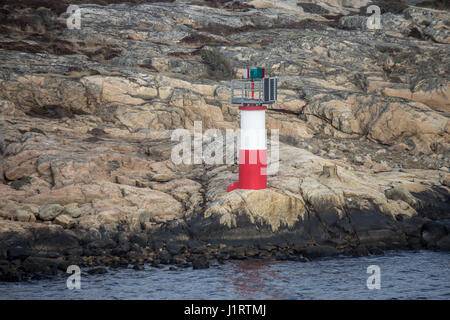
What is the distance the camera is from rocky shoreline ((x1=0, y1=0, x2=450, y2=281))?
21.8 metres

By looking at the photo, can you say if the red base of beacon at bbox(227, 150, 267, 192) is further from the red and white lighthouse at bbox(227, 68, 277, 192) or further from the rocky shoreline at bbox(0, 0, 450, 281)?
the rocky shoreline at bbox(0, 0, 450, 281)

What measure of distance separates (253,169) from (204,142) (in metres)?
6.08

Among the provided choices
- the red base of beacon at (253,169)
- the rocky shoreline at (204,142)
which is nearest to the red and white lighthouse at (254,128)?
the red base of beacon at (253,169)

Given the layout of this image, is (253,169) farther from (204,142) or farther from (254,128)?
(204,142)

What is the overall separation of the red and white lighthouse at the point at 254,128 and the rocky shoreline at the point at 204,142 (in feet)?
2.87

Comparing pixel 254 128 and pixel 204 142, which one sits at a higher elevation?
pixel 254 128

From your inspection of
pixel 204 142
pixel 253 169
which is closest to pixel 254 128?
pixel 253 169

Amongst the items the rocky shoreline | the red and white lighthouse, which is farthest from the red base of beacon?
the rocky shoreline

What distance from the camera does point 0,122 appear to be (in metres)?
27.1

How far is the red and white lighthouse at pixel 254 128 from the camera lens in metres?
21.9

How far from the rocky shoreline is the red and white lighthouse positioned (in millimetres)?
876

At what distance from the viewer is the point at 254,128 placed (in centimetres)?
2222
